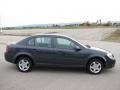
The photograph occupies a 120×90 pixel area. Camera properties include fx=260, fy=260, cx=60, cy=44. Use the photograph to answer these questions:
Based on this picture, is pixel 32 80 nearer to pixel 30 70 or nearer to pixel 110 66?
pixel 30 70

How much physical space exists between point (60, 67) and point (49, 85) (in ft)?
7.62

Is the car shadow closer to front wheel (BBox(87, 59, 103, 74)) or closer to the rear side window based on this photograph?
front wheel (BBox(87, 59, 103, 74))

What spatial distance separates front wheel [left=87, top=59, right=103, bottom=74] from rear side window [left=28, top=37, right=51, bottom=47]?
170 cm

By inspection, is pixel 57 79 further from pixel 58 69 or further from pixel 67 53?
pixel 58 69

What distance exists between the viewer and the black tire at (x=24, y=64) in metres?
9.70

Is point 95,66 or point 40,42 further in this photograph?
point 40,42

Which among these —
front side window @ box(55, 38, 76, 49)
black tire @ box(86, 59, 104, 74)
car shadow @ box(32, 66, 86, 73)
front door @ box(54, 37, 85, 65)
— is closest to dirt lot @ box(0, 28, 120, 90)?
car shadow @ box(32, 66, 86, 73)

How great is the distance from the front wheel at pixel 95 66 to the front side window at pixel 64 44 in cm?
90

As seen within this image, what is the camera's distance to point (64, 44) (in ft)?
31.9

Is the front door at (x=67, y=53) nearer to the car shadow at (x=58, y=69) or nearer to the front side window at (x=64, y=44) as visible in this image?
the front side window at (x=64, y=44)

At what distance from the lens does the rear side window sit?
976 centimetres

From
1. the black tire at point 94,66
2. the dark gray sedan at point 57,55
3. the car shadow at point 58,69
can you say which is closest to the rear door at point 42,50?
the dark gray sedan at point 57,55

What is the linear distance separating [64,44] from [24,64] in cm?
167

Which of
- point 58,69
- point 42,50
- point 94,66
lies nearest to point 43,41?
point 42,50
